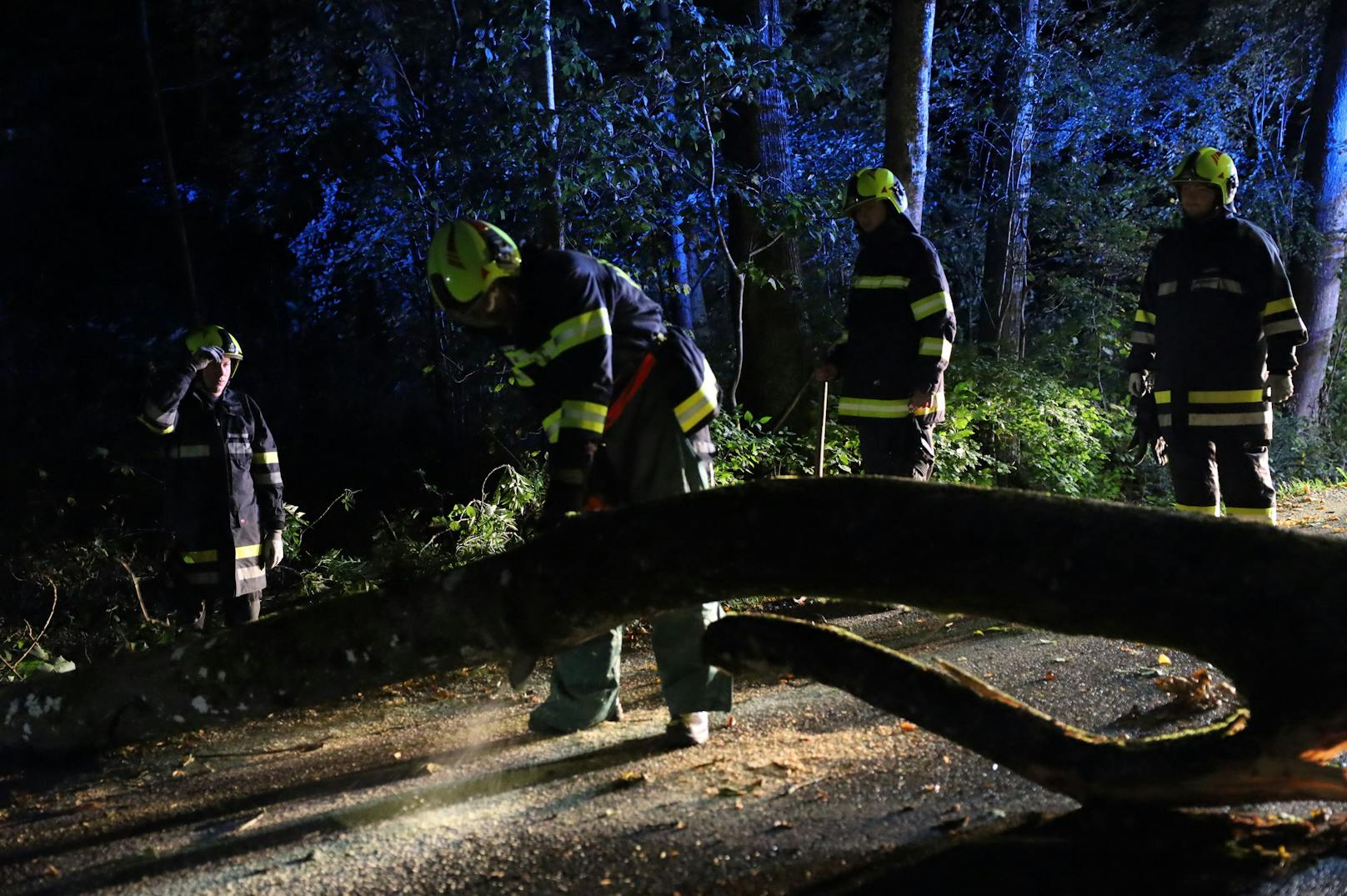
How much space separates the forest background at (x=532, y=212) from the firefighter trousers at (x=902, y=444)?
1.92 meters

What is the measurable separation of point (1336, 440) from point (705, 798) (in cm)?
1224

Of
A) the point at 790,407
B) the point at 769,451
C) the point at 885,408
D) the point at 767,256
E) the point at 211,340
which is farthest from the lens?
the point at 767,256

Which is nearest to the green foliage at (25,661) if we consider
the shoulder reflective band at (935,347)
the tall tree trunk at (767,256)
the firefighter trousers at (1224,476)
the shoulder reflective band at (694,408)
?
the shoulder reflective band at (694,408)

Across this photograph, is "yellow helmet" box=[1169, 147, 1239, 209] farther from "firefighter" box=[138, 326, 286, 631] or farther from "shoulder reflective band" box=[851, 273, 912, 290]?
"firefighter" box=[138, 326, 286, 631]

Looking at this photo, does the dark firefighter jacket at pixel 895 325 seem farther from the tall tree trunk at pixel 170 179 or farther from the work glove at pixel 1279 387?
the tall tree trunk at pixel 170 179

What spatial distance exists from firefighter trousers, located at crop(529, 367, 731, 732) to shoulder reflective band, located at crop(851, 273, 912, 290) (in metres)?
2.09

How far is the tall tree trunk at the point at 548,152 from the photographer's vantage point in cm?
766

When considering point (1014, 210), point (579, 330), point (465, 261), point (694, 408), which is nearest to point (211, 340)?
point (465, 261)

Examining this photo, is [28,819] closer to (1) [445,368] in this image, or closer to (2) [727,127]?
(1) [445,368]

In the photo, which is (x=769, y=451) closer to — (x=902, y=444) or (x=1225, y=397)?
(x=902, y=444)

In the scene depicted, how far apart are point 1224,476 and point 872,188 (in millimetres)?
→ 2440

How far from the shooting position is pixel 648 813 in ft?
10.6

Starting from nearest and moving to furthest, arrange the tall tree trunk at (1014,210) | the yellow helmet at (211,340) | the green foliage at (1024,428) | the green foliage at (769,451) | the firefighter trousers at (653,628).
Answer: the firefighter trousers at (653,628), the yellow helmet at (211,340), the green foliage at (769,451), the green foliage at (1024,428), the tall tree trunk at (1014,210)

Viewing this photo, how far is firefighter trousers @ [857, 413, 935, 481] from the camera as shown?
5.65 metres
